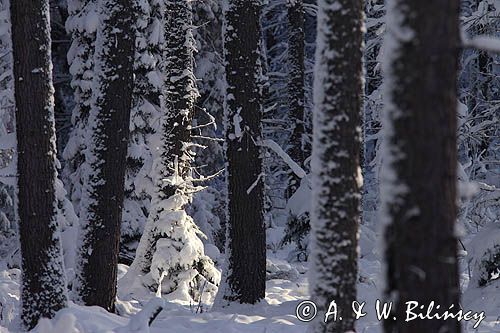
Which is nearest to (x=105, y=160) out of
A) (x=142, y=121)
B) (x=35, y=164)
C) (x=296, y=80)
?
(x=35, y=164)

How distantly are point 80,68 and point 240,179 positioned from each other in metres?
6.22

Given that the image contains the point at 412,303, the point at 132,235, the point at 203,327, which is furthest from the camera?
the point at 132,235

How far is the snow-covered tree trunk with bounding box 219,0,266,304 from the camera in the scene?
8.87 metres

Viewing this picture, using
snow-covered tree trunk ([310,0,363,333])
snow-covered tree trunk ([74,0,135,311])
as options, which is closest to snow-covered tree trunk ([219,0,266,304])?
snow-covered tree trunk ([74,0,135,311])

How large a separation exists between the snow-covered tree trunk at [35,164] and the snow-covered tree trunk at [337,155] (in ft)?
11.4

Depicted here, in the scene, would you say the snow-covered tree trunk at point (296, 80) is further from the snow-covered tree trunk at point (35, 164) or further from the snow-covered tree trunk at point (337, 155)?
the snow-covered tree trunk at point (337, 155)

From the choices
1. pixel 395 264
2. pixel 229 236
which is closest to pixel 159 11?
pixel 229 236

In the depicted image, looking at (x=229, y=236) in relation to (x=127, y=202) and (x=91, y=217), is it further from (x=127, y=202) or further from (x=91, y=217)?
(x=127, y=202)

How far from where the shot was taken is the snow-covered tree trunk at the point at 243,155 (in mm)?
8867

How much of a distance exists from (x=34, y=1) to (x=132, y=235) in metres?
7.13

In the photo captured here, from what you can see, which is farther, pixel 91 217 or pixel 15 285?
pixel 15 285

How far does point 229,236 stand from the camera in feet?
29.9

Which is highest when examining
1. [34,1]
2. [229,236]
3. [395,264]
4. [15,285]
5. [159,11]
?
[159,11]

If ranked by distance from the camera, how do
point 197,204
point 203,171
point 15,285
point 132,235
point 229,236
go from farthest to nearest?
point 203,171 → point 197,204 → point 132,235 → point 15,285 → point 229,236
